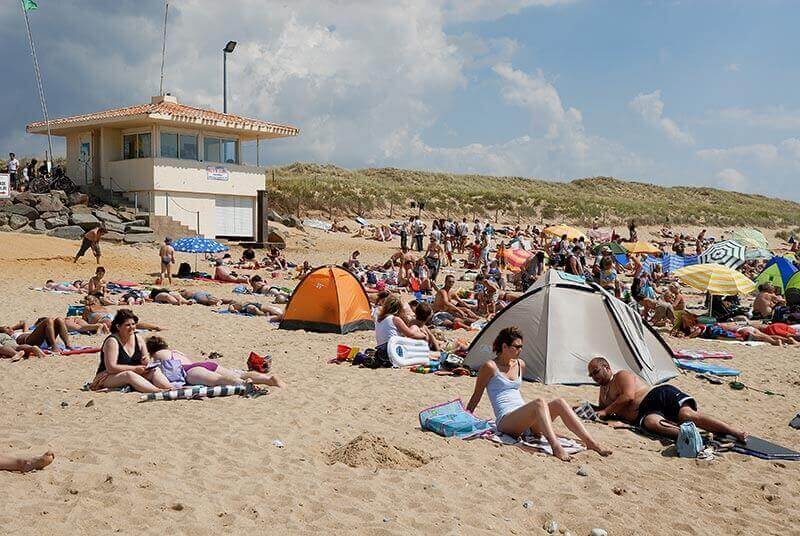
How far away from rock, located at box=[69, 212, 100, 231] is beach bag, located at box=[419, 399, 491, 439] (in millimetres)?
19441

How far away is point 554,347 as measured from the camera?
8992 millimetres

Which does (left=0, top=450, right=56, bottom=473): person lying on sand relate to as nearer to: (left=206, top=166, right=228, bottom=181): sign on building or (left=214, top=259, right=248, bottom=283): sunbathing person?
(left=214, top=259, right=248, bottom=283): sunbathing person

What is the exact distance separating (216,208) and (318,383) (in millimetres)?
19420

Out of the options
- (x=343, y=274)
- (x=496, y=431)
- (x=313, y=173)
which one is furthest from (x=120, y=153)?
(x=313, y=173)

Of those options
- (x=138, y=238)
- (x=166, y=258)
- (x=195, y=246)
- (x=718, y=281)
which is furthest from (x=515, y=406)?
(x=138, y=238)

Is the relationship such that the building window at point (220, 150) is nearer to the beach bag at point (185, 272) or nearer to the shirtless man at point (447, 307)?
the beach bag at point (185, 272)

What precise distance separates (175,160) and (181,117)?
1.43 meters

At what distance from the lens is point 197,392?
736 centimetres

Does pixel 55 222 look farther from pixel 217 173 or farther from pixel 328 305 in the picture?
pixel 328 305

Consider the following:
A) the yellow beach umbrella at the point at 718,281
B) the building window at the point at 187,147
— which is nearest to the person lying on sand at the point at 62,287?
the building window at the point at 187,147

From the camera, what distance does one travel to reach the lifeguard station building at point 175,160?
25141 mm

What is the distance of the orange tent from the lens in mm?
12141

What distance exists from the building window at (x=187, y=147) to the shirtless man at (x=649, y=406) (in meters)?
21.4

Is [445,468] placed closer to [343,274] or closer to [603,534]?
[603,534]
